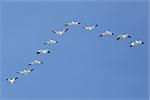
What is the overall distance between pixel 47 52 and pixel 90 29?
176 centimetres

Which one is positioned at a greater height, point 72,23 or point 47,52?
point 72,23

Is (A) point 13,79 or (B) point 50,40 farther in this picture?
(A) point 13,79

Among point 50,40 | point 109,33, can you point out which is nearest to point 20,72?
point 50,40

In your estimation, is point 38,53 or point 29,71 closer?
point 38,53

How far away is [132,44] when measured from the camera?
21484 mm

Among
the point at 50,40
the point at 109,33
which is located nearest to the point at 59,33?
the point at 50,40

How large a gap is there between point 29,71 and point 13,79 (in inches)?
47.5

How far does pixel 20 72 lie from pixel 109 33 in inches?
140

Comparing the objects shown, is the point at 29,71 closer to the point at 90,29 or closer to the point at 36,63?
the point at 36,63

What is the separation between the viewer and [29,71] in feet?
74.6

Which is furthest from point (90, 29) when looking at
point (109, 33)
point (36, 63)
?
point (36, 63)

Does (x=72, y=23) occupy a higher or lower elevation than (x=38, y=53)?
higher

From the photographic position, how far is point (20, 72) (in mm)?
23016

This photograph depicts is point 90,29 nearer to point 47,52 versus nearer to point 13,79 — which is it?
point 47,52
